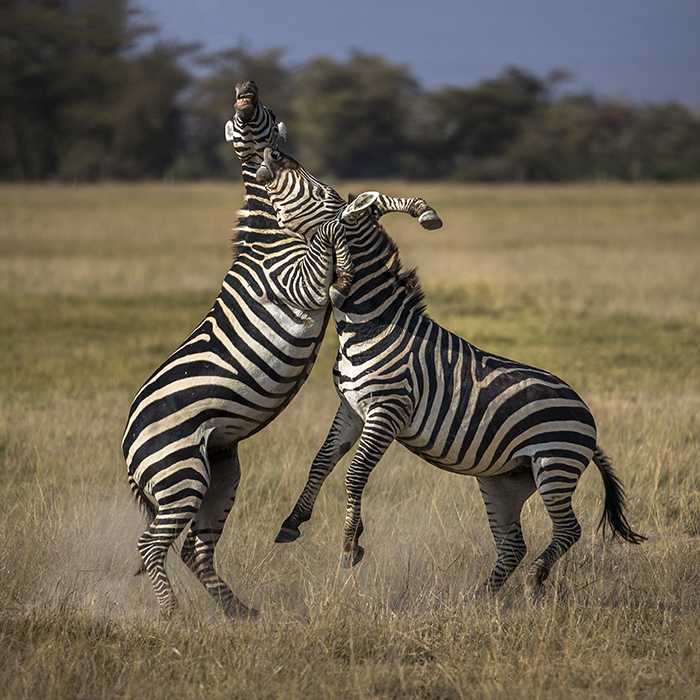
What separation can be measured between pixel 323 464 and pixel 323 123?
2906 inches

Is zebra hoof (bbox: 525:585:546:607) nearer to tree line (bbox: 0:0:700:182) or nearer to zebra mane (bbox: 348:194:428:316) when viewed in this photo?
zebra mane (bbox: 348:194:428:316)

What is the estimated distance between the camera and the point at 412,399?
3.85 m

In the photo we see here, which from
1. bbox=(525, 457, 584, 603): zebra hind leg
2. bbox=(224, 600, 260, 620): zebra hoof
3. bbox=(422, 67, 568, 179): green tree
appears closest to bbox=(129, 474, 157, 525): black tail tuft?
bbox=(224, 600, 260, 620): zebra hoof

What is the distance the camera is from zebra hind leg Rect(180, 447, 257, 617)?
13.3 feet

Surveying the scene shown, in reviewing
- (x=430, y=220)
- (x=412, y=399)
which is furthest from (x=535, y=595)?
(x=430, y=220)

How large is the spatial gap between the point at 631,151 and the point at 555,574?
74.5m

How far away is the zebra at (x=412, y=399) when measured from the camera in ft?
12.5

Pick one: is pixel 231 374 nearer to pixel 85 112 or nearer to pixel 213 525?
pixel 213 525

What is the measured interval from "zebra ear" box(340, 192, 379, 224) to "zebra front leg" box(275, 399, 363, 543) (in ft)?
3.09

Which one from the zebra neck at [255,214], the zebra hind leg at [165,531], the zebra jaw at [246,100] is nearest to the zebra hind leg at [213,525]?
the zebra hind leg at [165,531]

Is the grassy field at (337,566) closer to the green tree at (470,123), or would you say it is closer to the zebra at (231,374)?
the zebra at (231,374)

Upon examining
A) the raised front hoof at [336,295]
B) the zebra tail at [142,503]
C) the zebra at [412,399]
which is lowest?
the zebra tail at [142,503]

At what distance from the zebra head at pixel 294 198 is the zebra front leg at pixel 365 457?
1018mm

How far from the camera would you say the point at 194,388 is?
3816 millimetres
